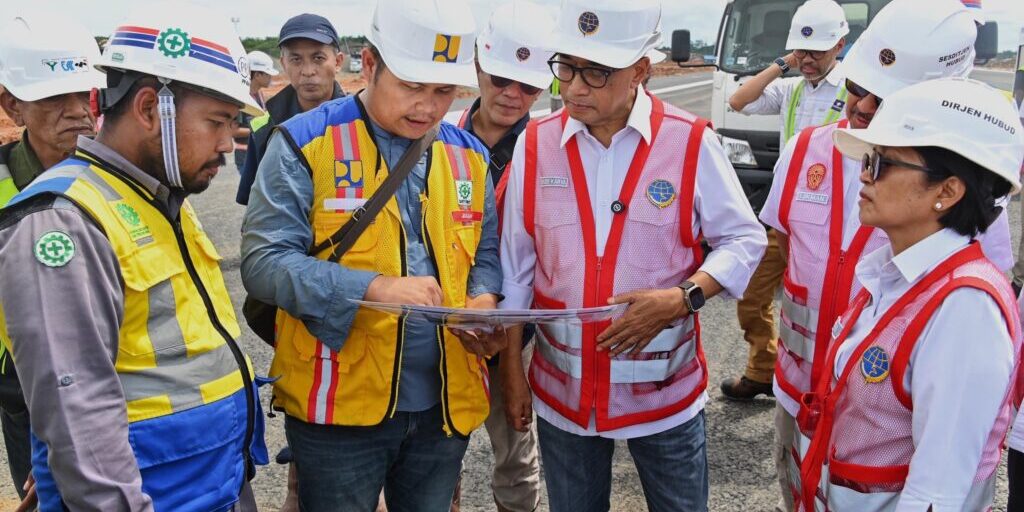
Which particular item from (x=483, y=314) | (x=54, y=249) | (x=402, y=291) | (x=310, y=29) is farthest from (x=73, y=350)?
(x=310, y=29)

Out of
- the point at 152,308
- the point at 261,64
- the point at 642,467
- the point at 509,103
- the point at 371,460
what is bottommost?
the point at 642,467

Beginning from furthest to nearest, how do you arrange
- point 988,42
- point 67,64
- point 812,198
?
point 988,42, point 67,64, point 812,198

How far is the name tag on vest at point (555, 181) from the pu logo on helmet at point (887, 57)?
3.68 ft

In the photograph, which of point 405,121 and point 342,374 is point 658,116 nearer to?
point 405,121

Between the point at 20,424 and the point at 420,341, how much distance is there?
1.31 meters

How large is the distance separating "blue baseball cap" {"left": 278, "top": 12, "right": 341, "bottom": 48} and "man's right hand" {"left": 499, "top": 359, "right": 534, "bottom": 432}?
2.52 m

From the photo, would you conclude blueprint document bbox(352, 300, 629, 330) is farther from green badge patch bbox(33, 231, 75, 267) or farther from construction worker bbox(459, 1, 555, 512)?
construction worker bbox(459, 1, 555, 512)

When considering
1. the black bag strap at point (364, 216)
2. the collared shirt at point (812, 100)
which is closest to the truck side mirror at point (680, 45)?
the collared shirt at point (812, 100)

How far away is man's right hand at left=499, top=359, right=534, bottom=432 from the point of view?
269 centimetres

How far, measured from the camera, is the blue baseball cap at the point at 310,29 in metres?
4.40

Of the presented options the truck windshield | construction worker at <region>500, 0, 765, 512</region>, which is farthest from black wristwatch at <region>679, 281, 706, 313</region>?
the truck windshield

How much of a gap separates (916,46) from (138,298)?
238cm

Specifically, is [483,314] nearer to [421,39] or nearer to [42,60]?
[421,39]

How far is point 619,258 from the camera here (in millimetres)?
2463
